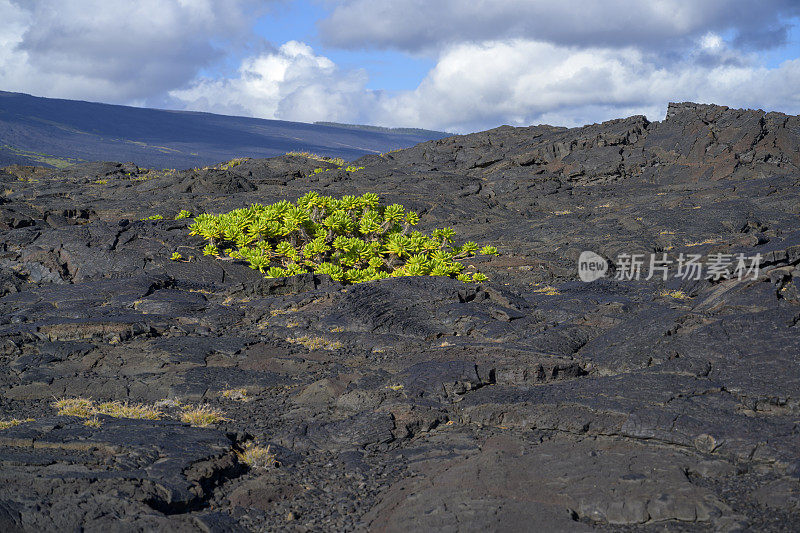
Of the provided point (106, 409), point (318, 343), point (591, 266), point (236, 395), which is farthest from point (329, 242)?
point (106, 409)

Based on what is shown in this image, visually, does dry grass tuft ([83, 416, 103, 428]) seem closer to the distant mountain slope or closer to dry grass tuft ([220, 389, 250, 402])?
dry grass tuft ([220, 389, 250, 402])

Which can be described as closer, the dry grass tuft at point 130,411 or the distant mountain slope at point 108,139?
the dry grass tuft at point 130,411

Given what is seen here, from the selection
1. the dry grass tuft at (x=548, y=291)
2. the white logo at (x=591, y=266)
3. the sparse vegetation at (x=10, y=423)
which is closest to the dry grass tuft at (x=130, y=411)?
the sparse vegetation at (x=10, y=423)

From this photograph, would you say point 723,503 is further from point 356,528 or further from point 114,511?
point 114,511

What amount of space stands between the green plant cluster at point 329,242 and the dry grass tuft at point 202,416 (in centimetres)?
865

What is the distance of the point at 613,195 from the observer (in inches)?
1506

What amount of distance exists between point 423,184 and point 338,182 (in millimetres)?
5999

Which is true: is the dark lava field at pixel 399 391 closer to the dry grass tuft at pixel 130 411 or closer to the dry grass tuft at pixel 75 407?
the dry grass tuft at pixel 130 411

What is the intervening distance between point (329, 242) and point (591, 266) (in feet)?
29.4

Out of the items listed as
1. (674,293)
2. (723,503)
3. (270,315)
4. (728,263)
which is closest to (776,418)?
(723,503)

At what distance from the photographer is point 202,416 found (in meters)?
10.2

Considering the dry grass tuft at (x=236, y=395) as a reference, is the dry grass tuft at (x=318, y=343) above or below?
above

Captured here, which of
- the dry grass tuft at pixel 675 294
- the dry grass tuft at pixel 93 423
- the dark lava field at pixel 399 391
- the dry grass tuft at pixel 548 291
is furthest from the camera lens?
the dry grass tuft at pixel 548 291

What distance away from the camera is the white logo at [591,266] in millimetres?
20469
